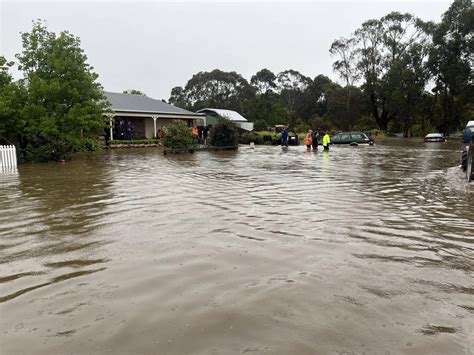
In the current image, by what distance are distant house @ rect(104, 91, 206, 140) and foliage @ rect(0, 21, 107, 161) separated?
11.6 meters

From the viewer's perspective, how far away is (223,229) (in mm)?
5863

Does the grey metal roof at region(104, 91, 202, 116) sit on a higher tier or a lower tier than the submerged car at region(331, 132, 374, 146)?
higher

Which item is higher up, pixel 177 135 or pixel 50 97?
pixel 50 97

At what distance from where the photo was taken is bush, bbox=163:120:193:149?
22766 mm

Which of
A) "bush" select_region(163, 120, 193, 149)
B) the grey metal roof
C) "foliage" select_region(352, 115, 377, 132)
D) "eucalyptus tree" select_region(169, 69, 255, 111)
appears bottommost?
"bush" select_region(163, 120, 193, 149)

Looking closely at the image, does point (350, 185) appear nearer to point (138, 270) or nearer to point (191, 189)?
point (191, 189)

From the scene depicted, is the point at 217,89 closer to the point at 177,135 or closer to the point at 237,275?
the point at 177,135

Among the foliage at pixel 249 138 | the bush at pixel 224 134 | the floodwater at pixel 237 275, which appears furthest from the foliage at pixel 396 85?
the floodwater at pixel 237 275

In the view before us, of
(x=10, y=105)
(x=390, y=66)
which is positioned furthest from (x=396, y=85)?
(x=10, y=105)

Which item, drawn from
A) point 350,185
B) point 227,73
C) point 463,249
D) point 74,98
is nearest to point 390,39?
point 227,73

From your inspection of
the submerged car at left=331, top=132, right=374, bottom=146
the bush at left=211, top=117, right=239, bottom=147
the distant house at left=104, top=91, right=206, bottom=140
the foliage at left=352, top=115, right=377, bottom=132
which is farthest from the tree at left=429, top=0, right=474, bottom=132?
the bush at left=211, top=117, right=239, bottom=147

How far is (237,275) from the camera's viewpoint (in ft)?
13.3

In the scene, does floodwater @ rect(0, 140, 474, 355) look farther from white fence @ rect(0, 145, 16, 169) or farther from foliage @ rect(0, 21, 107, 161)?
foliage @ rect(0, 21, 107, 161)

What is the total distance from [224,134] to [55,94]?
12143 mm
